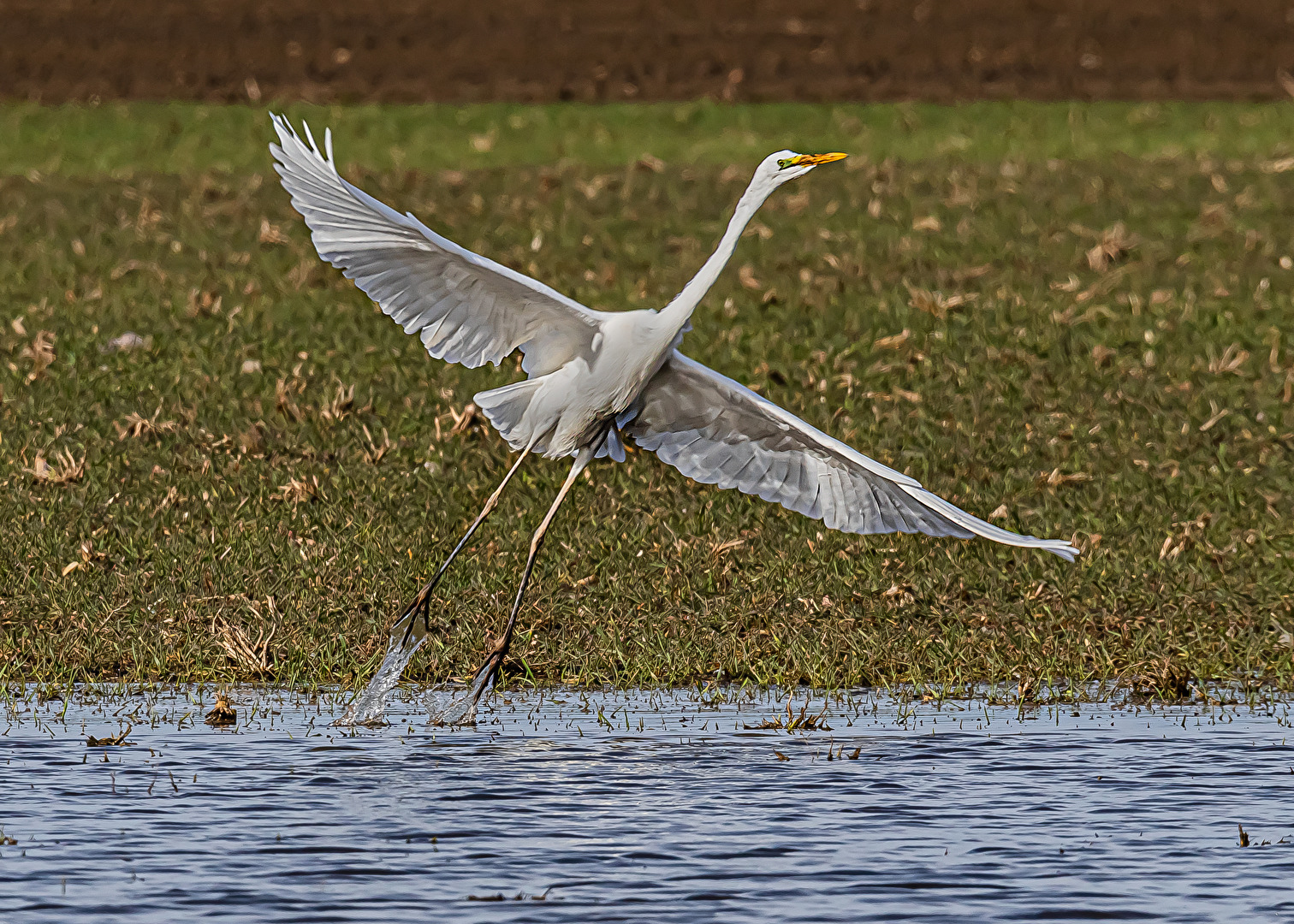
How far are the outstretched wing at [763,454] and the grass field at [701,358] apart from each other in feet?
2.37

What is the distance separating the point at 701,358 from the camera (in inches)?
653

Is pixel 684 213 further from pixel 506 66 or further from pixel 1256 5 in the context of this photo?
pixel 1256 5

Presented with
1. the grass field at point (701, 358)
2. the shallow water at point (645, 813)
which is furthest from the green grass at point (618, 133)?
the shallow water at point (645, 813)

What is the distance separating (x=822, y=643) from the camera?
1058 centimetres

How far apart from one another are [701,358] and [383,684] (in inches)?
279

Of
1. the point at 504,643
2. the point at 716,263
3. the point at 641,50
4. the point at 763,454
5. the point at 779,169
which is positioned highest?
the point at 641,50

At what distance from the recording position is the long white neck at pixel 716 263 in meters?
9.50

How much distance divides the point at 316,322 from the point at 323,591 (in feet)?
22.7

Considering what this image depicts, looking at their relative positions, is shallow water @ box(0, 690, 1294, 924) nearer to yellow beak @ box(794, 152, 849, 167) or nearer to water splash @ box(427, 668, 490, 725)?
water splash @ box(427, 668, 490, 725)

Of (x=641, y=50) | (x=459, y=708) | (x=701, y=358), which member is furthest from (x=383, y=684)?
(x=641, y=50)

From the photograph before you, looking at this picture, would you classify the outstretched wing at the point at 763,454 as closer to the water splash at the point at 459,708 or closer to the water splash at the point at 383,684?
the water splash at the point at 383,684

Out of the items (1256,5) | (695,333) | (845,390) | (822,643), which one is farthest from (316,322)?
(1256,5)

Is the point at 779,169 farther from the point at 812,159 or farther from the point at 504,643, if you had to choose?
the point at 504,643

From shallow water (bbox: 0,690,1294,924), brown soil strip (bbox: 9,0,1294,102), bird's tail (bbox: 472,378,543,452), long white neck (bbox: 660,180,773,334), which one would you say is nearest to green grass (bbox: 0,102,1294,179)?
brown soil strip (bbox: 9,0,1294,102)
